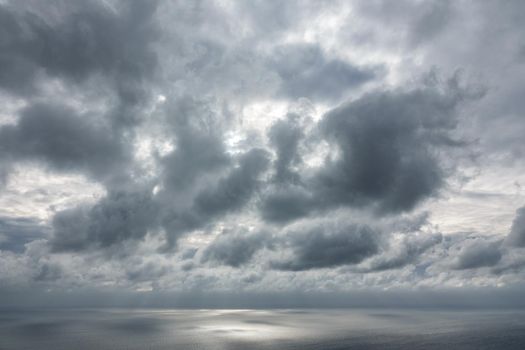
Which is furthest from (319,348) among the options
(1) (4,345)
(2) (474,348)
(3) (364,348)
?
(1) (4,345)

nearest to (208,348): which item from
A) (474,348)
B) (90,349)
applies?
(90,349)

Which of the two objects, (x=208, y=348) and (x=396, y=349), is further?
(x=208, y=348)

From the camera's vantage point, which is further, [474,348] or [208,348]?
[208,348]

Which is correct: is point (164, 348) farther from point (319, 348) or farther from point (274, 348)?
point (319, 348)

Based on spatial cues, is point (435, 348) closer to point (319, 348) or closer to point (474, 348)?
point (474, 348)

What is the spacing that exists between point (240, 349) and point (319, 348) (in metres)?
39.6

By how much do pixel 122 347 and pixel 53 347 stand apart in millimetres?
34361

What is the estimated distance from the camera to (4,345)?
171 metres

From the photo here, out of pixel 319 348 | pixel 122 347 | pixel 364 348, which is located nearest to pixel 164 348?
pixel 122 347

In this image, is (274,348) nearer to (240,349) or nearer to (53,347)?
(240,349)

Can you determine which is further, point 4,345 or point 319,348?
point 4,345

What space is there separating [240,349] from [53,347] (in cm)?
9418

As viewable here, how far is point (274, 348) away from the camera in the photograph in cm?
16012

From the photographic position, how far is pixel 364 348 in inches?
6196
